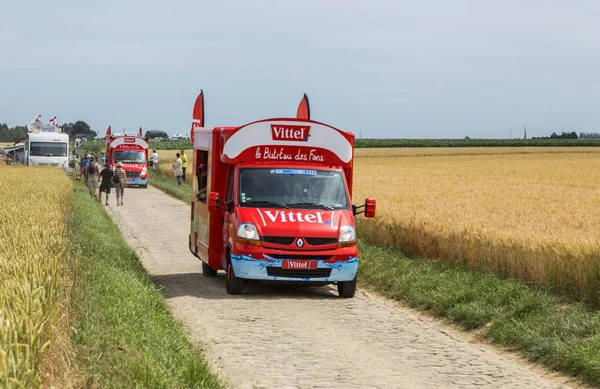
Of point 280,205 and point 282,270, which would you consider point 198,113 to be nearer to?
point 280,205

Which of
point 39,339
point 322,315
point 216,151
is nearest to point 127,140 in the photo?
point 216,151

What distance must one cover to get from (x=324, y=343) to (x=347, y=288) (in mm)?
3615

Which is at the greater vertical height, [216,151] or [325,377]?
[216,151]

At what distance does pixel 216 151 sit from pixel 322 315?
4.01 meters

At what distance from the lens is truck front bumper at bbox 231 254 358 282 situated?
13.8 m

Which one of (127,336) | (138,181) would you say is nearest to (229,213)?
(127,336)

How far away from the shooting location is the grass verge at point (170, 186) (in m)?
37.3

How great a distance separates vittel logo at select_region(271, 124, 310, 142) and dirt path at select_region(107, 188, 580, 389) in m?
2.41

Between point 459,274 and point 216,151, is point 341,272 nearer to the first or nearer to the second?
point 459,274

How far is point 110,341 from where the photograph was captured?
8.15 m

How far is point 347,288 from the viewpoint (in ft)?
47.1

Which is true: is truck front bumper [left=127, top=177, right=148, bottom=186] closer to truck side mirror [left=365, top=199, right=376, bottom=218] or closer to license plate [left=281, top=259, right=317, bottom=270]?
truck side mirror [left=365, top=199, right=376, bottom=218]

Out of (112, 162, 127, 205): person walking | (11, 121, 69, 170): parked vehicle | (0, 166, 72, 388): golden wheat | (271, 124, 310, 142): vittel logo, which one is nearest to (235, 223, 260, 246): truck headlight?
(271, 124, 310, 142): vittel logo

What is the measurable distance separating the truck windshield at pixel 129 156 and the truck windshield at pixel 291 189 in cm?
3328
